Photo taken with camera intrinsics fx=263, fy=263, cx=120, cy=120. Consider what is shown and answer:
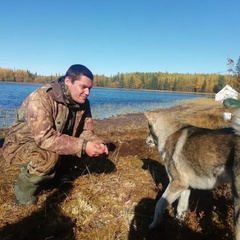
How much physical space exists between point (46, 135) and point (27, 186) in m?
0.85

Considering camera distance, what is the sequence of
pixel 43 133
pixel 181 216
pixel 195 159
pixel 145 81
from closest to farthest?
pixel 195 159 < pixel 181 216 < pixel 43 133 < pixel 145 81

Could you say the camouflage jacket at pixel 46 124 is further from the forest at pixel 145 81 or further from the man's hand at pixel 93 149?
the forest at pixel 145 81

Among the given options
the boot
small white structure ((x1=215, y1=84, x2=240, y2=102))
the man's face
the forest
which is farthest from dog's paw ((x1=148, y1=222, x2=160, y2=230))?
the forest

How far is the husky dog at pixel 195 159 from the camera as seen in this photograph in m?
2.98

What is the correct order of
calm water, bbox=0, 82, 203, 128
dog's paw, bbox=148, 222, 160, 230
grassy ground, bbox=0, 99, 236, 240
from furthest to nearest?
calm water, bbox=0, 82, 203, 128 → dog's paw, bbox=148, 222, 160, 230 → grassy ground, bbox=0, 99, 236, 240

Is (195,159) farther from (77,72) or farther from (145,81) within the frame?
(145,81)

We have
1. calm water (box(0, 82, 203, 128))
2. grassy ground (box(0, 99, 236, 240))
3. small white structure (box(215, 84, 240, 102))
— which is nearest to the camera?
grassy ground (box(0, 99, 236, 240))

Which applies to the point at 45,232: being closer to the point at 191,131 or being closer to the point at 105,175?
the point at 105,175

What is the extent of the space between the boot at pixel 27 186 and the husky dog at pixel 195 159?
1763 millimetres

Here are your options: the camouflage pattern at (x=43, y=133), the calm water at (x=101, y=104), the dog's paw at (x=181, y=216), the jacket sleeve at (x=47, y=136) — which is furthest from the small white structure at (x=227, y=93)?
A: the jacket sleeve at (x=47, y=136)

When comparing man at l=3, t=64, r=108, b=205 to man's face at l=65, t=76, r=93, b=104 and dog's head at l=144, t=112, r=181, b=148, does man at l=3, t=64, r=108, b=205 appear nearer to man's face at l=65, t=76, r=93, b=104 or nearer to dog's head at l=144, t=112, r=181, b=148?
man's face at l=65, t=76, r=93, b=104

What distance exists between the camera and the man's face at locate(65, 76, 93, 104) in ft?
13.3

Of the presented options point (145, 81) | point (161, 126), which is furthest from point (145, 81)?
point (161, 126)

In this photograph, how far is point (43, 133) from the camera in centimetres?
381
